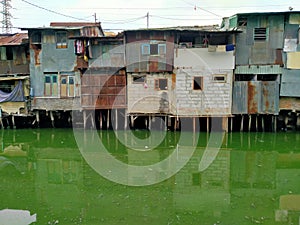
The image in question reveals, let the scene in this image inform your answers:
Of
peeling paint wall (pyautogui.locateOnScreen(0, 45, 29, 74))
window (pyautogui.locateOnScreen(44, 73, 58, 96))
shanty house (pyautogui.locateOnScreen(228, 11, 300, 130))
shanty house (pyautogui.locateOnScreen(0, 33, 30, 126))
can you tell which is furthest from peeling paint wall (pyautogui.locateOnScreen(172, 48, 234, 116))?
peeling paint wall (pyautogui.locateOnScreen(0, 45, 29, 74))

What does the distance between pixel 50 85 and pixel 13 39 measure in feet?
12.4

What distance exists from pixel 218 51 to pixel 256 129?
418 cm

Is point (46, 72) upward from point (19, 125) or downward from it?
upward

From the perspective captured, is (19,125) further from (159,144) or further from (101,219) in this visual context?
(101,219)

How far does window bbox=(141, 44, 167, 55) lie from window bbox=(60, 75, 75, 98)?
4079mm

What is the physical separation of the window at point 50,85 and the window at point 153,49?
4.87 metres

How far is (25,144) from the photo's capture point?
14.9 m

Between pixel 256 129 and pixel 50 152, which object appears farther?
pixel 256 129

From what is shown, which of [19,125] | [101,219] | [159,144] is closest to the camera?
[101,219]

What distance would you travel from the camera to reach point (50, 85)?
17469mm

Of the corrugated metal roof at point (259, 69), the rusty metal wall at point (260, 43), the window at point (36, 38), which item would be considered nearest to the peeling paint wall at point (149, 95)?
the corrugated metal roof at point (259, 69)

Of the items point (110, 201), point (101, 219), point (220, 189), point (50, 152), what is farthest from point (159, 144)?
point (101, 219)

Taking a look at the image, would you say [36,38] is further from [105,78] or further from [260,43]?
[260,43]

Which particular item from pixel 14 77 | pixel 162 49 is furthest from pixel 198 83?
pixel 14 77
